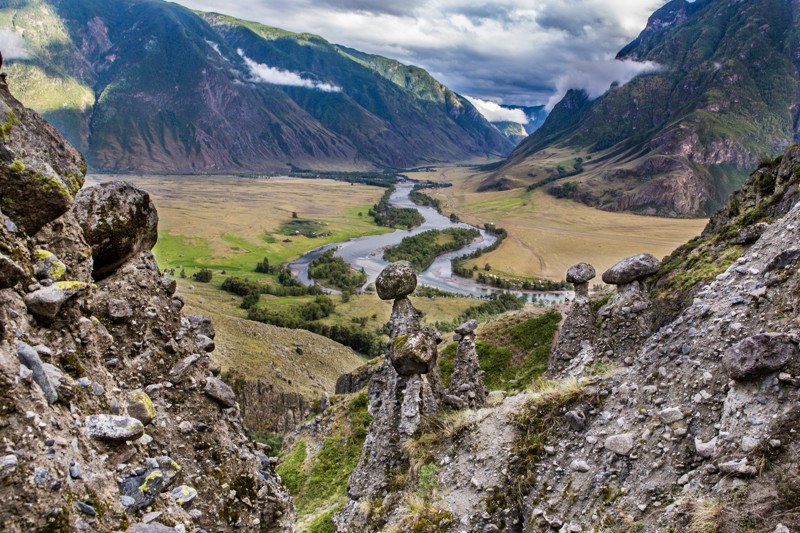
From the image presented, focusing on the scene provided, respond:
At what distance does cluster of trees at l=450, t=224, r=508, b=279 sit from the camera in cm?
12708

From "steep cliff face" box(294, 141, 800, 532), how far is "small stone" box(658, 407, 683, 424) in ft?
0.11

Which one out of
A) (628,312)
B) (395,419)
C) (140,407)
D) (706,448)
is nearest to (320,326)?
(628,312)

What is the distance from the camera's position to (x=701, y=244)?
32.2 meters

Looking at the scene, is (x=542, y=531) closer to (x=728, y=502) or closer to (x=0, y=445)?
(x=728, y=502)

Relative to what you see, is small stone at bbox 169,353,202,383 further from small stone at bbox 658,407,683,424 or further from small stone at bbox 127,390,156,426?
small stone at bbox 658,407,683,424

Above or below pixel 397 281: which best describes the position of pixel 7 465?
below

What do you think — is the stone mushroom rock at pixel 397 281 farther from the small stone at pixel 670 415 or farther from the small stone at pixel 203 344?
the small stone at pixel 670 415

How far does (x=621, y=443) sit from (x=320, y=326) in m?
80.7

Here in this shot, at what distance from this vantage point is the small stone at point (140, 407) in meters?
7.80

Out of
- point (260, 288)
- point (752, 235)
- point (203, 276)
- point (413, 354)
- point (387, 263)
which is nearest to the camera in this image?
point (413, 354)

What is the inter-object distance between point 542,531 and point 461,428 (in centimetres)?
341

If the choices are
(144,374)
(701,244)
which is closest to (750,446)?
(144,374)

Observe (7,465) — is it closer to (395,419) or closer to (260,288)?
(395,419)

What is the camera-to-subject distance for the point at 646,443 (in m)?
8.89
